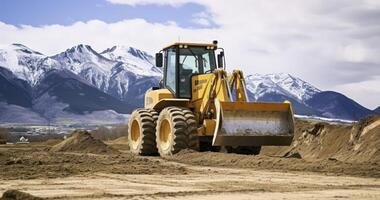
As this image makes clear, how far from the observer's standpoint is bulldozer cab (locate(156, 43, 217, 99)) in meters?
20.8

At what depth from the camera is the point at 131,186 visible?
1109 cm

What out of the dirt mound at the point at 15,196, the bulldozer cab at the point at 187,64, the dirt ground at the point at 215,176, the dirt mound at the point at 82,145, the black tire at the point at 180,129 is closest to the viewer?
the dirt mound at the point at 15,196

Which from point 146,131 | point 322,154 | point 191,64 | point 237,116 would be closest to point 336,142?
point 322,154

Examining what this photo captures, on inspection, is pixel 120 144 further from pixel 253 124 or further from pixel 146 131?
pixel 253 124

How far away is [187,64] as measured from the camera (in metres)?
21.1

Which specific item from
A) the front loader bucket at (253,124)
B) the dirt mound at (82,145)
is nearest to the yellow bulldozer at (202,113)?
the front loader bucket at (253,124)

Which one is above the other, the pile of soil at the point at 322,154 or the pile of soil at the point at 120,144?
the pile of soil at the point at 322,154

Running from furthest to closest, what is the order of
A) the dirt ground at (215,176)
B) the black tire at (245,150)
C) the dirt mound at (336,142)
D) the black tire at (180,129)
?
the black tire at (245,150)
the black tire at (180,129)
the dirt mound at (336,142)
the dirt ground at (215,176)

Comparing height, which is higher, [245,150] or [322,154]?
[245,150]

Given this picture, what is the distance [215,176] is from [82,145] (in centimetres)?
1296

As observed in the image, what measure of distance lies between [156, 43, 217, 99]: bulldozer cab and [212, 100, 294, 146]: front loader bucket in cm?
304

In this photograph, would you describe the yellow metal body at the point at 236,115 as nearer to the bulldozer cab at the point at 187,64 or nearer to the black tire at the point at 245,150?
the bulldozer cab at the point at 187,64

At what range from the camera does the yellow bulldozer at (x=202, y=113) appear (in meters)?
18.0

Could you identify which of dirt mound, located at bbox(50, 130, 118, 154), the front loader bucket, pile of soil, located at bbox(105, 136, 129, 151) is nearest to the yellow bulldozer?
the front loader bucket
